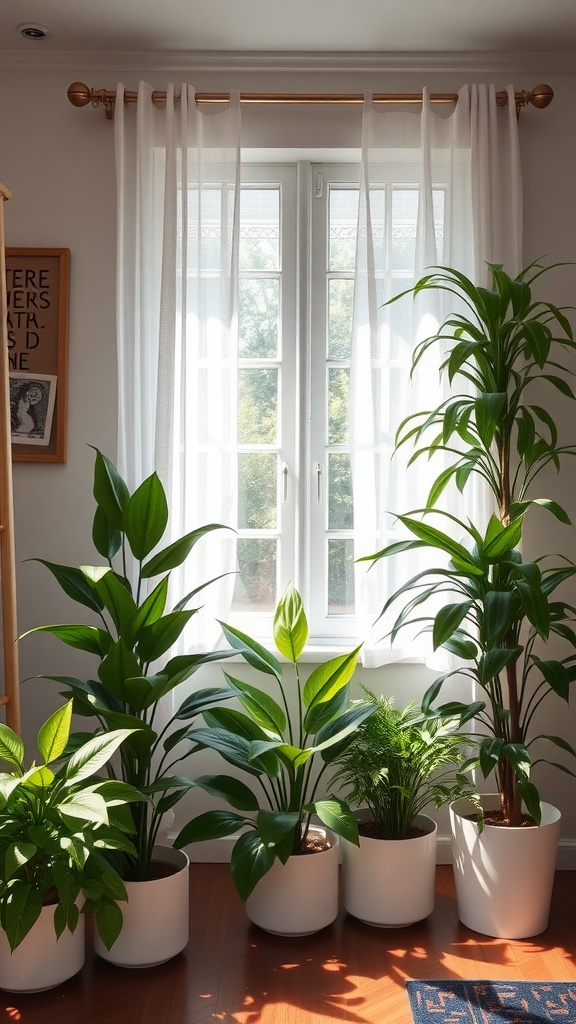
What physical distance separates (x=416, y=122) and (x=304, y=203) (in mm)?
450

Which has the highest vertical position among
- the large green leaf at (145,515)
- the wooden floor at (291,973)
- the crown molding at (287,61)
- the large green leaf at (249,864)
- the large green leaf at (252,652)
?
the crown molding at (287,61)

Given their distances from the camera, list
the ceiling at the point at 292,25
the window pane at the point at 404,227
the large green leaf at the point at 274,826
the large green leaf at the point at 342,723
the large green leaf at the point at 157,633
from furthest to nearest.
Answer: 1. the window pane at the point at 404,227
2. the ceiling at the point at 292,25
3. the large green leaf at the point at 342,723
4. the large green leaf at the point at 157,633
5. the large green leaf at the point at 274,826

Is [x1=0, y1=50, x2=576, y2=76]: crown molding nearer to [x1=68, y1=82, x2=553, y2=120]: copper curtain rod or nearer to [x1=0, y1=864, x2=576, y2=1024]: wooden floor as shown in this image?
[x1=68, y1=82, x2=553, y2=120]: copper curtain rod

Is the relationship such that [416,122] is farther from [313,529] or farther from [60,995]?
[60,995]

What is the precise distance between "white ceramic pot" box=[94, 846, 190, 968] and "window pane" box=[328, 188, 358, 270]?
2059 millimetres

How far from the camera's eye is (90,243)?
9.78 ft

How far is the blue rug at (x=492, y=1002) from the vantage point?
2074 mm

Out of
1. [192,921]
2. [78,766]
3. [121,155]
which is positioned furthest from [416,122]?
[192,921]

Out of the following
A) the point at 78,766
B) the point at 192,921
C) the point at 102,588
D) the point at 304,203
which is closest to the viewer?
the point at 78,766

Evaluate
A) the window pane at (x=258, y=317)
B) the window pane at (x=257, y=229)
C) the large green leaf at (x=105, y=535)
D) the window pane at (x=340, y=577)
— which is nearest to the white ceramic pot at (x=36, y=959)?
the large green leaf at (x=105, y=535)

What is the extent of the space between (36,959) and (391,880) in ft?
3.19

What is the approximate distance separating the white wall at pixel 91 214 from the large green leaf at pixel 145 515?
644 millimetres

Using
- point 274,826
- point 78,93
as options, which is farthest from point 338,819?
point 78,93

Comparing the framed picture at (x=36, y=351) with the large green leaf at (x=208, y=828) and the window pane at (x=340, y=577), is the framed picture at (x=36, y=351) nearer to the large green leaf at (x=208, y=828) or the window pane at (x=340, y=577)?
the window pane at (x=340, y=577)
